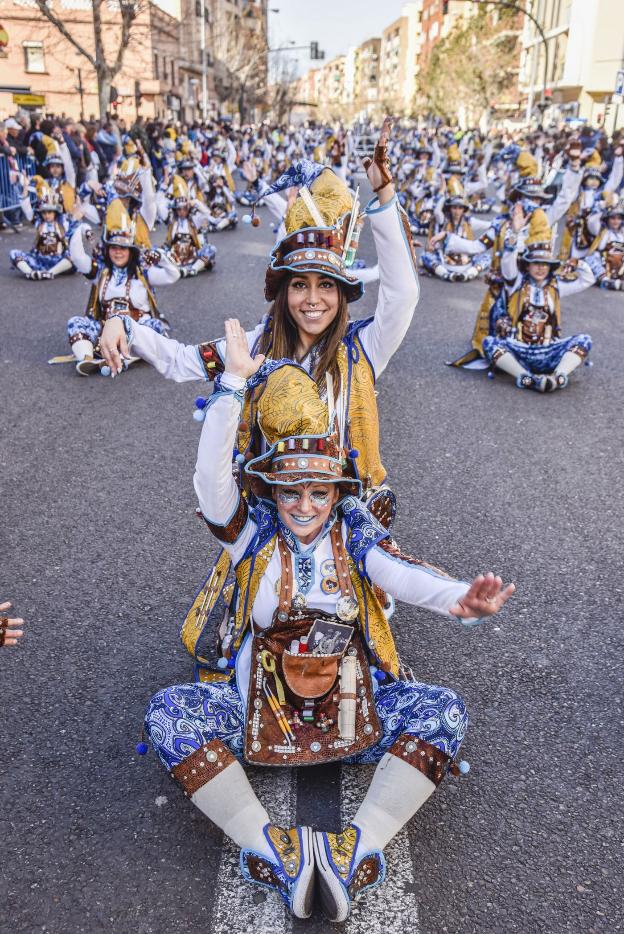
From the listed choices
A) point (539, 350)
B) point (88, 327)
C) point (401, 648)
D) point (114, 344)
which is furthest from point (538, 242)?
point (114, 344)

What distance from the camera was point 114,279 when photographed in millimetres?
8625

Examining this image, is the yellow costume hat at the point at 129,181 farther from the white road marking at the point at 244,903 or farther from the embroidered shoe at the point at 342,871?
the embroidered shoe at the point at 342,871

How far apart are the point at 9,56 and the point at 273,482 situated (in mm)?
53099

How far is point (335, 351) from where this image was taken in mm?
3230

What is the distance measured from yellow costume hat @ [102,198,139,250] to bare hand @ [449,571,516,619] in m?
6.59

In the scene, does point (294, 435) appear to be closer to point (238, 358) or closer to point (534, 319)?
point (238, 358)

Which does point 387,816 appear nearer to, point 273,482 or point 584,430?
point 273,482

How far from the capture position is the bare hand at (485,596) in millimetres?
2424

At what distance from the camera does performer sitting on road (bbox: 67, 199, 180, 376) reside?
8.18 meters

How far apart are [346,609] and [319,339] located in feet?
3.39

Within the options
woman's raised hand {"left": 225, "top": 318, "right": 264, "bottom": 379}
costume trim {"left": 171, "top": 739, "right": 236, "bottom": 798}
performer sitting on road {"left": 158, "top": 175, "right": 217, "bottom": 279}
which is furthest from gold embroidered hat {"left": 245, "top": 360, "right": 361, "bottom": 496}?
performer sitting on road {"left": 158, "top": 175, "right": 217, "bottom": 279}

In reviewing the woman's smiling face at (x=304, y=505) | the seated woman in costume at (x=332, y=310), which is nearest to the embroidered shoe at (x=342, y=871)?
the woman's smiling face at (x=304, y=505)

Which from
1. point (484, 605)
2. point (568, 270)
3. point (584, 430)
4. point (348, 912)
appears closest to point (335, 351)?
point (484, 605)

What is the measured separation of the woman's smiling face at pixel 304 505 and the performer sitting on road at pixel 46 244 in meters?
10.8
